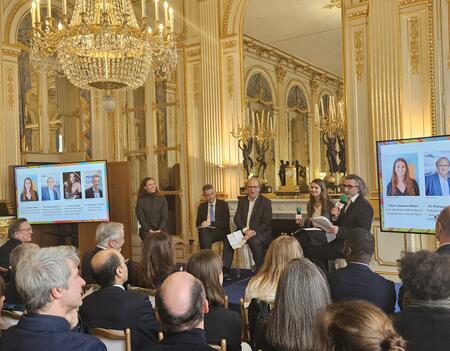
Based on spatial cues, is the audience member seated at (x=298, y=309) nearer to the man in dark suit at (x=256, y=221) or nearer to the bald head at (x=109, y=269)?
the bald head at (x=109, y=269)

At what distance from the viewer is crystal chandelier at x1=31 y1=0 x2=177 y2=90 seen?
4.36 m

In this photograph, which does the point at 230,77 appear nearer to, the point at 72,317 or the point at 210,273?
the point at 210,273

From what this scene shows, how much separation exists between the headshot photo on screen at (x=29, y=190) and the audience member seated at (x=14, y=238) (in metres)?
3.05

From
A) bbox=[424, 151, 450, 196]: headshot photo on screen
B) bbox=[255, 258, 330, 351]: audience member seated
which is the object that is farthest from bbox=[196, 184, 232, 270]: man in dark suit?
bbox=[255, 258, 330, 351]: audience member seated

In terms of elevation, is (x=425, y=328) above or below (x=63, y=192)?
below

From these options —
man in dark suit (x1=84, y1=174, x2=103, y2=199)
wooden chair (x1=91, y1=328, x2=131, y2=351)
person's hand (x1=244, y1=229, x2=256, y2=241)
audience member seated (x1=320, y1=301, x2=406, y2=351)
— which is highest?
man in dark suit (x1=84, y1=174, x2=103, y2=199)

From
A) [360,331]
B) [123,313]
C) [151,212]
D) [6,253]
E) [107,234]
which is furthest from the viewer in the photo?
Answer: [151,212]

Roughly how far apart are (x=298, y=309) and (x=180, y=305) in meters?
0.52

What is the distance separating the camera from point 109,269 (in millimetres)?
2535

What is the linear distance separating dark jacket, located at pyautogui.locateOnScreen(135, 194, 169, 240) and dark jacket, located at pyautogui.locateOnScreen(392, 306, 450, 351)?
17.0ft

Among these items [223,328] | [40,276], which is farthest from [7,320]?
[223,328]

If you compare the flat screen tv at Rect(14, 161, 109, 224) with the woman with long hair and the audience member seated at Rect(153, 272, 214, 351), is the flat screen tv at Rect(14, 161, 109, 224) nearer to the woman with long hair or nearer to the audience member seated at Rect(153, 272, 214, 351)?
the woman with long hair

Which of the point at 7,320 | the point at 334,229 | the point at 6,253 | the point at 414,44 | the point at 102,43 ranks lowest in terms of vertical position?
the point at 7,320

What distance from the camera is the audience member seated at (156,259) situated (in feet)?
10.7
